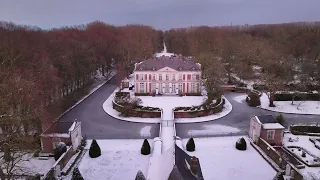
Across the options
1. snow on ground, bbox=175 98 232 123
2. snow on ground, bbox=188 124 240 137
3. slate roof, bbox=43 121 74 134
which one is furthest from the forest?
snow on ground, bbox=188 124 240 137

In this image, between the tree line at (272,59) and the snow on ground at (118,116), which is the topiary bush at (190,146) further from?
the tree line at (272,59)

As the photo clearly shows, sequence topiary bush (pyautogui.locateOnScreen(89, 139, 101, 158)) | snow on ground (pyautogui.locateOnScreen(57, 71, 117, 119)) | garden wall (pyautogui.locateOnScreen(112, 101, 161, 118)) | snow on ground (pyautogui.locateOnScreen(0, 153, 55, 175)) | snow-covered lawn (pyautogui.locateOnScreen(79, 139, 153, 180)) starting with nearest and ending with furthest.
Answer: snow-covered lawn (pyautogui.locateOnScreen(79, 139, 153, 180)), snow on ground (pyautogui.locateOnScreen(0, 153, 55, 175)), topiary bush (pyautogui.locateOnScreen(89, 139, 101, 158)), garden wall (pyautogui.locateOnScreen(112, 101, 161, 118)), snow on ground (pyautogui.locateOnScreen(57, 71, 117, 119))

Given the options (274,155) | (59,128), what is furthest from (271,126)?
(59,128)

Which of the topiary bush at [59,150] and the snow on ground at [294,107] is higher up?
the topiary bush at [59,150]

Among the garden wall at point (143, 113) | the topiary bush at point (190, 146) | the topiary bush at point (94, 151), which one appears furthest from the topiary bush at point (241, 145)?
the topiary bush at point (94, 151)

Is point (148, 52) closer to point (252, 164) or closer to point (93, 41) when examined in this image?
point (93, 41)

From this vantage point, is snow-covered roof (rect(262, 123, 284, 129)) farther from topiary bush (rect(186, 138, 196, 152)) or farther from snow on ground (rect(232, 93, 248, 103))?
snow on ground (rect(232, 93, 248, 103))
